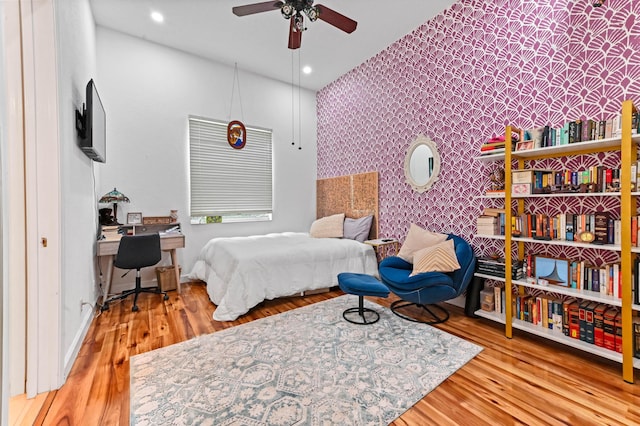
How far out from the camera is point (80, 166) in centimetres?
247

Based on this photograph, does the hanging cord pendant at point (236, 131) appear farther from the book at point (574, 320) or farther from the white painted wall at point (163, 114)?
the book at point (574, 320)

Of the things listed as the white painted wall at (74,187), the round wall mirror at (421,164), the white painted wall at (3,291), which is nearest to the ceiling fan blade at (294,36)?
the white painted wall at (74,187)

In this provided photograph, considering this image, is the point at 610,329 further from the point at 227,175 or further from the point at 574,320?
the point at 227,175

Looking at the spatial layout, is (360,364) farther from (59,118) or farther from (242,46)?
(242,46)

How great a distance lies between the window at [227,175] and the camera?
4402 mm

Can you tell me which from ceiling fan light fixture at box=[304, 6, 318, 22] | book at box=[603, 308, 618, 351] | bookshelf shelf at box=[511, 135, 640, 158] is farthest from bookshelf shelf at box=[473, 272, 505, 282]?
ceiling fan light fixture at box=[304, 6, 318, 22]

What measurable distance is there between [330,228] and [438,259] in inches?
82.1

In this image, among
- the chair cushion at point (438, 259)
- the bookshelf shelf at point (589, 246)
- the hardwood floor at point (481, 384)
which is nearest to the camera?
the hardwood floor at point (481, 384)

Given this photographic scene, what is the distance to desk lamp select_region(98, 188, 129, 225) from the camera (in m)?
3.55

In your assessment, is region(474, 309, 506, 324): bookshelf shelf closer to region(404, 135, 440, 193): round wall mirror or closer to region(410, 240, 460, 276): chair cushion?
region(410, 240, 460, 276): chair cushion

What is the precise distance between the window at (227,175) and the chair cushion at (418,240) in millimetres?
2625

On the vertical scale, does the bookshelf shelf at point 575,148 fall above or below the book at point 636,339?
above

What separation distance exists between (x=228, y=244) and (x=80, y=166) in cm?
168

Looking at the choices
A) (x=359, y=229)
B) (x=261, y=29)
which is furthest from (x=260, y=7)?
(x=359, y=229)
